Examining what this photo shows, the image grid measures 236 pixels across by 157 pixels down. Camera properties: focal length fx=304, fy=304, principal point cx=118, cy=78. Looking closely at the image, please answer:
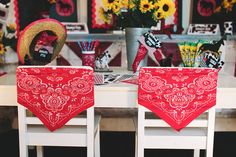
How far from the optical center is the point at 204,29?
3074 millimetres

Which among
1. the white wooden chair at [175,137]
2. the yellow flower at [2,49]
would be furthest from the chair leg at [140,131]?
the yellow flower at [2,49]

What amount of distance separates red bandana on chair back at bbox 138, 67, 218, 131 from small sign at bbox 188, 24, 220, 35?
162cm

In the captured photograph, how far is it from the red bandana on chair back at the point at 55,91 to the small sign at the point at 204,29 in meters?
1.82

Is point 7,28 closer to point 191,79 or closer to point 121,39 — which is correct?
point 121,39

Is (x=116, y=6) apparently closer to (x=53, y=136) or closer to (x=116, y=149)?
(x=53, y=136)

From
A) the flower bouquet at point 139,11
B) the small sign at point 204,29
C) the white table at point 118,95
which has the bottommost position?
the white table at point 118,95

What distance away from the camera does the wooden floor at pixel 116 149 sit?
8.48 feet

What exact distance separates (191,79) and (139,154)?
506 mm

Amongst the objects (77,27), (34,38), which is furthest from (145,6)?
(77,27)

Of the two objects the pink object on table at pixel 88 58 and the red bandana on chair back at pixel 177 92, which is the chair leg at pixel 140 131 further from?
the pink object on table at pixel 88 58

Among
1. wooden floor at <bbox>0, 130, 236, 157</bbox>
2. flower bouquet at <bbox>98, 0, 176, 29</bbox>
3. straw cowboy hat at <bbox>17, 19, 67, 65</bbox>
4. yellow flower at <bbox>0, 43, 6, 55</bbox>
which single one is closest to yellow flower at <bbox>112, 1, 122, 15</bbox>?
flower bouquet at <bbox>98, 0, 176, 29</bbox>

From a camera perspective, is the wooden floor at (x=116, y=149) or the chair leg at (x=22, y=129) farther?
the wooden floor at (x=116, y=149)

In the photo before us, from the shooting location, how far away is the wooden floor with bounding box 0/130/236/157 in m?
2.58

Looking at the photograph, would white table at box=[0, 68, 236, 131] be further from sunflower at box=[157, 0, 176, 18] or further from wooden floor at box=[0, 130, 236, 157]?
wooden floor at box=[0, 130, 236, 157]
